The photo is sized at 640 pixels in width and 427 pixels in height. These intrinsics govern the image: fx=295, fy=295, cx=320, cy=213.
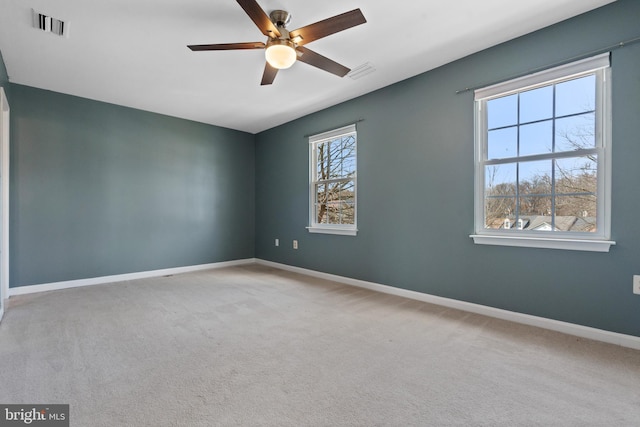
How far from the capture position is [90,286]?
4.01 metres

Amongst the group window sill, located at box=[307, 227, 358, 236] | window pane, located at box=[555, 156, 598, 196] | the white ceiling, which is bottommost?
window sill, located at box=[307, 227, 358, 236]

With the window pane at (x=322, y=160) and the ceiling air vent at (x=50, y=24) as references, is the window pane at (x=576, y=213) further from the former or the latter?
the ceiling air vent at (x=50, y=24)

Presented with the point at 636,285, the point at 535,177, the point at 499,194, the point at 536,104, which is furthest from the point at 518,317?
the point at 536,104

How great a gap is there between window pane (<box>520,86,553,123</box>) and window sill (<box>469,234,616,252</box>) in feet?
3.52

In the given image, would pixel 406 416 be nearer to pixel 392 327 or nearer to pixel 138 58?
pixel 392 327

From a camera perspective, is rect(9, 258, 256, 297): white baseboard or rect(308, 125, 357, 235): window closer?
rect(9, 258, 256, 297): white baseboard

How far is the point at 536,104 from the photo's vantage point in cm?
264

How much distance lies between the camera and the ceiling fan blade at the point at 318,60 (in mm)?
2359

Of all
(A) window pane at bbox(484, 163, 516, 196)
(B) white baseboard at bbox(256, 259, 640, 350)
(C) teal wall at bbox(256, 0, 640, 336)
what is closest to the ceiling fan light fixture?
(C) teal wall at bbox(256, 0, 640, 336)

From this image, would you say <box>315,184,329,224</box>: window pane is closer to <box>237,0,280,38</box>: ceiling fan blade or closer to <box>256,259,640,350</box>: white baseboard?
<box>256,259,640,350</box>: white baseboard

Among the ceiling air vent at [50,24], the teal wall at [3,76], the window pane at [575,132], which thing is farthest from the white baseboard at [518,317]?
the teal wall at [3,76]

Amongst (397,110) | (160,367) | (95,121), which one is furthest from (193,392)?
(95,121)

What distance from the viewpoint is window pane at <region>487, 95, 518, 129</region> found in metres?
2.76

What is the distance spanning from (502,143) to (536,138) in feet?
0.87
